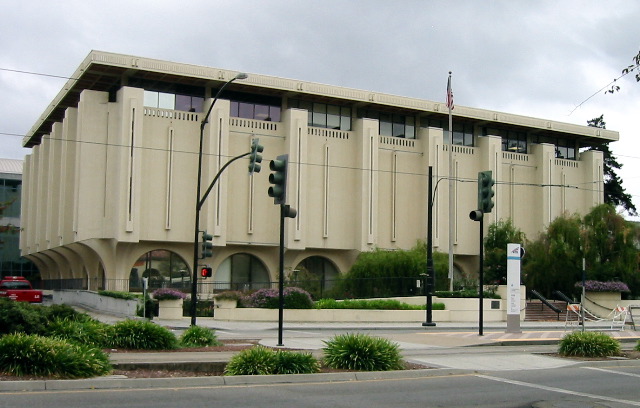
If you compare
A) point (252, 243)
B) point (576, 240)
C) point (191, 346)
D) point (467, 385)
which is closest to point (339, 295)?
point (252, 243)

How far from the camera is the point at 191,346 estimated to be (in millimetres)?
19031

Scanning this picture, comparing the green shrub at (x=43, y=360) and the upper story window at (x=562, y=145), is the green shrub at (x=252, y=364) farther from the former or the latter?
the upper story window at (x=562, y=145)

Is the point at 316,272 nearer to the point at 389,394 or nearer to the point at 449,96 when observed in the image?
the point at 449,96

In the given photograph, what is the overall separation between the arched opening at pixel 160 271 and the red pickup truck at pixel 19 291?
25.8 ft

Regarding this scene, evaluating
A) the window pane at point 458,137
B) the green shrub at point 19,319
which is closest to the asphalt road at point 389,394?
the green shrub at point 19,319

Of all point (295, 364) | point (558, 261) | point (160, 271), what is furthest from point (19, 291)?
point (558, 261)

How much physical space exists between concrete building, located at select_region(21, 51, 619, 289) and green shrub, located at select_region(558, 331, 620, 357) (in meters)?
29.3

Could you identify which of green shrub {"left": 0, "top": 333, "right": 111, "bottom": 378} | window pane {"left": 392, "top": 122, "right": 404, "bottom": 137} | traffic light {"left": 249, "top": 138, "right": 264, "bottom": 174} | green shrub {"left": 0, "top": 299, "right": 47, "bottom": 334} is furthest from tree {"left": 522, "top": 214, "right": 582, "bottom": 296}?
green shrub {"left": 0, "top": 333, "right": 111, "bottom": 378}

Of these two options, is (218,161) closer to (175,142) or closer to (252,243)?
(175,142)

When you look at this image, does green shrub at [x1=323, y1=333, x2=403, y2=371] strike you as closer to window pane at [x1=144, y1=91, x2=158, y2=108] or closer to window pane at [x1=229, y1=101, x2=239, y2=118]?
window pane at [x1=144, y1=91, x2=158, y2=108]

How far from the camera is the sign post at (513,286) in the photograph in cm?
2552

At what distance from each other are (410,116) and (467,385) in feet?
151

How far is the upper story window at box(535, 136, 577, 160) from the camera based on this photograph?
213ft

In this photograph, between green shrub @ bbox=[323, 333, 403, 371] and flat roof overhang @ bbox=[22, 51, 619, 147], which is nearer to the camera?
green shrub @ bbox=[323, 333, 403, 371]
